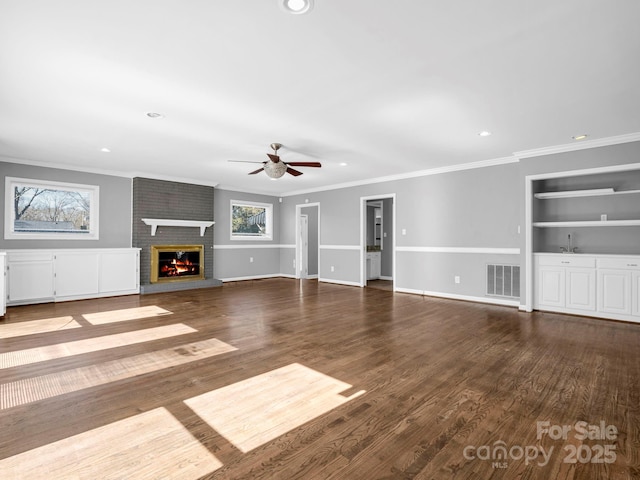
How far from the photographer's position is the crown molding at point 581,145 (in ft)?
14.3

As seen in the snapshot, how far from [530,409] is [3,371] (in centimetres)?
407

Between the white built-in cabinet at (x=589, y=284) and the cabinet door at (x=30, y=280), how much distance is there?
8.10 metres

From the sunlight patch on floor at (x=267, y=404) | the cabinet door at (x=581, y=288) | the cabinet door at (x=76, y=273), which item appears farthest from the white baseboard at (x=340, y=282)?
the sunlight patch on floor at (x=267, y=404)

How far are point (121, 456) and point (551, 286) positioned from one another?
5.63 m

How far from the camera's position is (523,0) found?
1938 mm

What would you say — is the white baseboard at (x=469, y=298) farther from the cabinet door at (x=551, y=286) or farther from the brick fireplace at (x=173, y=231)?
the brick fireplace at (x=173, y=231)

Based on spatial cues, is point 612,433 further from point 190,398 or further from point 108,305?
point 108,305

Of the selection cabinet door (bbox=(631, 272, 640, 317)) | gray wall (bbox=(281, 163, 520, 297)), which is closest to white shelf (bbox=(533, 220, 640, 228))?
gray wall (bbox=(281, 163, 520, 297))

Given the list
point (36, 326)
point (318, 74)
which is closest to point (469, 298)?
point (318, 74)

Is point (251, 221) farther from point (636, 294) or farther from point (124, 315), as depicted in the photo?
point (636, 294)

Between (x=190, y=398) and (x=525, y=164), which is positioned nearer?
(x=190, y=398)

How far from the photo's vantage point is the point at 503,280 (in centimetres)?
574

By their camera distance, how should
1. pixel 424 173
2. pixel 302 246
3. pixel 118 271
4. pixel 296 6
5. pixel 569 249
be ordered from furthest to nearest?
pixel 302 246
pixel 424 173
pixel 118 271
pixel 569 249
pixel 296 6

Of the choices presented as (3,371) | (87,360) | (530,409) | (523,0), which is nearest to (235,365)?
(87,360)
